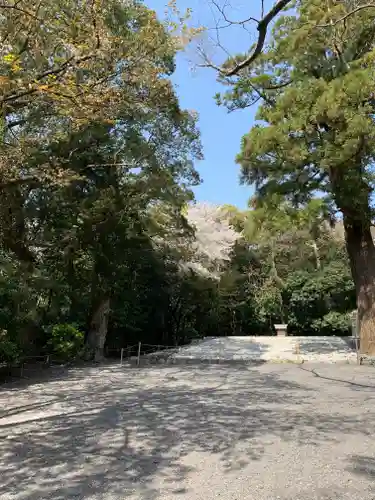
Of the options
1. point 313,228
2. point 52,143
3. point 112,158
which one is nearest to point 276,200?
point 313,228

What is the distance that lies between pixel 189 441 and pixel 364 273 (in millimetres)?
9362

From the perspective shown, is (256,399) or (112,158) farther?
(112,158)

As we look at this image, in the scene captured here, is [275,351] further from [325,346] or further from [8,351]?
[8,351]

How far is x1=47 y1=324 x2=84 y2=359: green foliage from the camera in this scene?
12.2 m

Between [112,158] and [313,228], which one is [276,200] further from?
[112,158]

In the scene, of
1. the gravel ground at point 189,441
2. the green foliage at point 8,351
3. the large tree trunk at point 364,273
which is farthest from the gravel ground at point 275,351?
the green foliage at point 8,351

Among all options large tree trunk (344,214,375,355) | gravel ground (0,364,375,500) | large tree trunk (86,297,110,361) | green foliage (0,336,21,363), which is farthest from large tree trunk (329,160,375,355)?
green foliage (0,336,21,363)

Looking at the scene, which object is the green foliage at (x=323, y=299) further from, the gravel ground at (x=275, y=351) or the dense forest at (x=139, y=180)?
the dense forest at (x=139, y=180)

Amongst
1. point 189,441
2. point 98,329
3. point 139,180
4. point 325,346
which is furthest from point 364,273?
point 189,441

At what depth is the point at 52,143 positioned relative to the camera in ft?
37.1

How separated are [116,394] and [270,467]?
435cm

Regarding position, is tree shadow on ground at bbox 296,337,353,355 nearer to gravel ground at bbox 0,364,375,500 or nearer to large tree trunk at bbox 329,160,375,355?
large tree trunk at bbox 329,160,375,355

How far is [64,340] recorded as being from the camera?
12281 mm

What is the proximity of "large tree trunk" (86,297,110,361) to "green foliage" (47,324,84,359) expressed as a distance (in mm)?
1052
